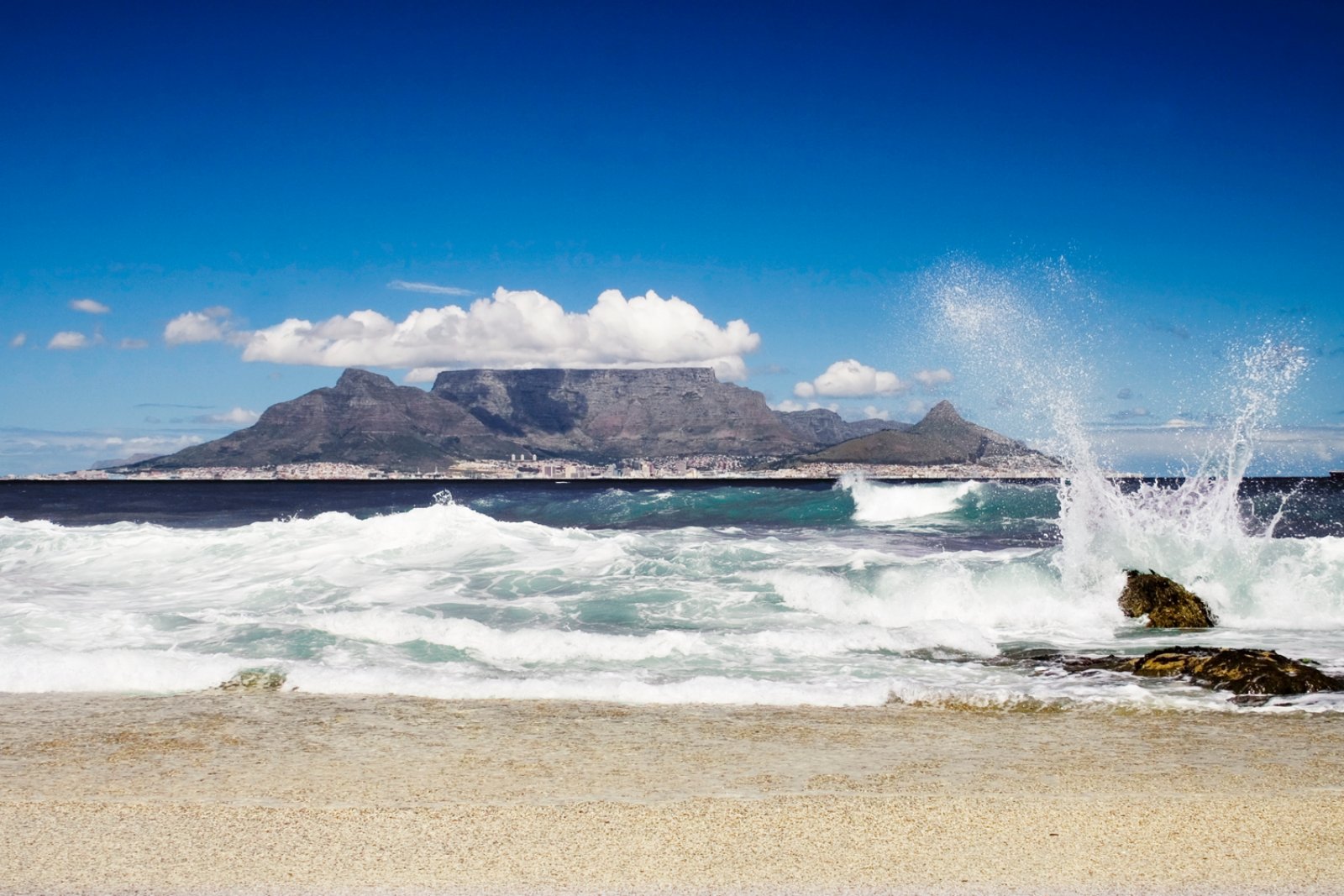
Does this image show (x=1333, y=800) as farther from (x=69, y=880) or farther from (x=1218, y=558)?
(x=1218, y=558)

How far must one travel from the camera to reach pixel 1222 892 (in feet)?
14.1

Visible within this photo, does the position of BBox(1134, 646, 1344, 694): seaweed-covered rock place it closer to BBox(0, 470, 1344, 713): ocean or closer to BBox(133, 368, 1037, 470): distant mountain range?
BBox(0, 470, 1344, 713): ocean

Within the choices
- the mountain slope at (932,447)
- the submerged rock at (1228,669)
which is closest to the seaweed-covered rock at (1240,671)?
the submerged rock at (1228,669)

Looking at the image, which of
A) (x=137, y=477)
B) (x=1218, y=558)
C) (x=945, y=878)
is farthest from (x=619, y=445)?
(x=945, y=878)

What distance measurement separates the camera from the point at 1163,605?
13.5 meters

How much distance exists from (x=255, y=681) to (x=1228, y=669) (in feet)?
31.2

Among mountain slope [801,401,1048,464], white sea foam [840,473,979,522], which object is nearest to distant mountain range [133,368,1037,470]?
mountain slope [801,401,1048,464]

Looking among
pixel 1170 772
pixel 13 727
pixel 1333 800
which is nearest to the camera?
pixel 1333 800

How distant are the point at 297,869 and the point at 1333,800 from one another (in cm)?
569

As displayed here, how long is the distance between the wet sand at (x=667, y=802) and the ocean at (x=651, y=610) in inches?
46.1

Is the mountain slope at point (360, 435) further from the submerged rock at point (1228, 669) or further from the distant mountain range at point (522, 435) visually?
the submerged rock at point (1228, 669)

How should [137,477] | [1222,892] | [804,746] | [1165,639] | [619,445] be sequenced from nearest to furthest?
[1222,892] < [804,746] < [1165,639] < [137,477] < [619,445]

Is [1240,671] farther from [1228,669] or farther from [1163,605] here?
[1163,605]

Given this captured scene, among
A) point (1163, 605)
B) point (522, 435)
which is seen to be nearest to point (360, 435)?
point (522, 435)
